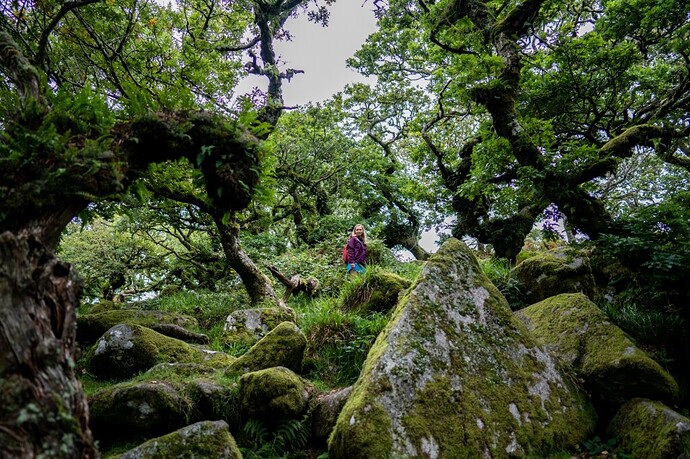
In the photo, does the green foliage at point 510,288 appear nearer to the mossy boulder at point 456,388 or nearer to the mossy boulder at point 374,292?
the mossy boulder at point 374,292

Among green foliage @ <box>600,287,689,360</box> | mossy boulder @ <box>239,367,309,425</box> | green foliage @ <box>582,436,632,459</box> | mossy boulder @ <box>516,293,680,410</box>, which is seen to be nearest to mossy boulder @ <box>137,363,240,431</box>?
mossy boulder @ <box>239,367,309,425</box>

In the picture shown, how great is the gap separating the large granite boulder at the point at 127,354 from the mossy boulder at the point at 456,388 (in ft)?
11.0

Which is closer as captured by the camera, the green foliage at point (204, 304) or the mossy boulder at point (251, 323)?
the mossy boulder at point (251, 323)

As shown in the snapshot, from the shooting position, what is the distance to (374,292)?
803 centimetres

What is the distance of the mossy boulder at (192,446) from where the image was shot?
3.60 metres

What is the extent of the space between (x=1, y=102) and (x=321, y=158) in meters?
13.6

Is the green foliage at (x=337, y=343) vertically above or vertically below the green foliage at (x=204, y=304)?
below

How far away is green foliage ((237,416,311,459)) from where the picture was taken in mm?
4238

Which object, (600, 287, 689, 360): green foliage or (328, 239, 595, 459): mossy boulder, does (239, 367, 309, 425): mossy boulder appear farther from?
(600, 287, 689, 360): green foliage

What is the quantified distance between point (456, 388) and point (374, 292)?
3.95 meters

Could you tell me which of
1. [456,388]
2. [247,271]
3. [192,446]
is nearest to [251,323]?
[247,271]

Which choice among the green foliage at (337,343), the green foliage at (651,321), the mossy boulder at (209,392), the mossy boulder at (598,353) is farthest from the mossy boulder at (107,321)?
the green foliage at (651,321)

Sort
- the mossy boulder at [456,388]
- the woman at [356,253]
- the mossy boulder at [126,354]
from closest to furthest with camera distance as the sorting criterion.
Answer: the mossy boulder at [456,388], the mossy boulder at [126,354], the woman at [356,253]

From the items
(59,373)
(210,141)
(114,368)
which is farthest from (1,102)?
(114,368)
